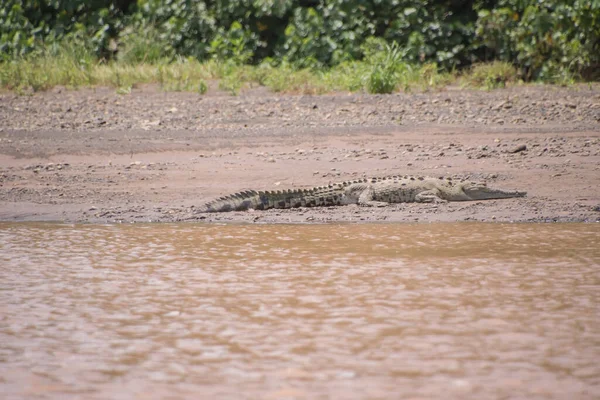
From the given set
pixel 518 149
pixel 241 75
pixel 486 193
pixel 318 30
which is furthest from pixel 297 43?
pixel 486 193

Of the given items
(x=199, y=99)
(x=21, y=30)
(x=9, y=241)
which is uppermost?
(x=21, y=30)

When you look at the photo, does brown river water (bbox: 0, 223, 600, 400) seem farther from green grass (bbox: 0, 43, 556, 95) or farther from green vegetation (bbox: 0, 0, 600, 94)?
green vegetation (bbox: 0, 0, 600, 94)

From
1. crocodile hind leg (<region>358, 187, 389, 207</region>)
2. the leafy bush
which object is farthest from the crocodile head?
the leafy bush

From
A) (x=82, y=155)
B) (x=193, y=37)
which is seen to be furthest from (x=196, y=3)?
(x=82, y=155)

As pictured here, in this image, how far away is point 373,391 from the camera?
342 centimetres

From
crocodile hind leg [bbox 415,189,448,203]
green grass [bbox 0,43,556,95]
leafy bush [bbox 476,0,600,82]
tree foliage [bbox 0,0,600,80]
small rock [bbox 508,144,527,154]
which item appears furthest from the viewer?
tree foliage [bbox 0,0,600,80]

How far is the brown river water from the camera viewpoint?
356cm

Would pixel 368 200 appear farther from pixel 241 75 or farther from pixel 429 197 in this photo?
pixel 241 75

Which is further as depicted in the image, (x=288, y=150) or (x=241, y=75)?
(x=241, y=75)

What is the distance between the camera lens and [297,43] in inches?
575

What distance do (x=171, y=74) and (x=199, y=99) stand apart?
1.80m

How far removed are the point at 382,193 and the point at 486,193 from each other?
92 cm

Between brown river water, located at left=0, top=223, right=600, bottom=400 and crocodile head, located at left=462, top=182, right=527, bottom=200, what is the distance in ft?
2.63

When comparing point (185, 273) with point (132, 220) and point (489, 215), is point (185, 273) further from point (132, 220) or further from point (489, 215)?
point (489, 215)
